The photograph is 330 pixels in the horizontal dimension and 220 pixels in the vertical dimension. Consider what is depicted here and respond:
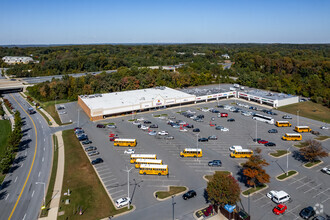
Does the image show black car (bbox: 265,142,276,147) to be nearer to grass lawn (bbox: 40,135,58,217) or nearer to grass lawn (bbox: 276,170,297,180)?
grass lawn (bbox: 276,170,297,180)

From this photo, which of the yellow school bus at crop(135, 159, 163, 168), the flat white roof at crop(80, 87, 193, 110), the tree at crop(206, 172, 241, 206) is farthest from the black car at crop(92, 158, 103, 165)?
the flat white roof at crop(80, 87, 193, 110)

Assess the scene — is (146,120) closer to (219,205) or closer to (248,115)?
(248,115)

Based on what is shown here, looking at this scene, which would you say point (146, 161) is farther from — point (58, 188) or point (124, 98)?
point (124, 98)

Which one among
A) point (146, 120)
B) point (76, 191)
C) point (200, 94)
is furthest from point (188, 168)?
point (200, 94)

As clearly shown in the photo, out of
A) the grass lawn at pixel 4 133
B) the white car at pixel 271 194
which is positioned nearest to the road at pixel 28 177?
the grass lawn at pixel 4 133

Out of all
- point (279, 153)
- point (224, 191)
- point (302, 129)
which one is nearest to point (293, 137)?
point (302, 129)

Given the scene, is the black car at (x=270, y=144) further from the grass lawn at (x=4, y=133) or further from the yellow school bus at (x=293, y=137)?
the grass lawn at (x=4, y=133)
